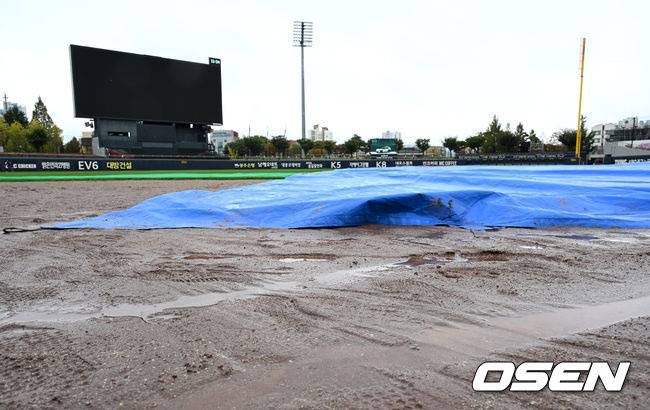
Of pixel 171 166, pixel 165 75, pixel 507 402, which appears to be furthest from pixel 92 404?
pixel 165 75

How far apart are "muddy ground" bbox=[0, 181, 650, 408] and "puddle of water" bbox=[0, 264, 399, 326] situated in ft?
0.07

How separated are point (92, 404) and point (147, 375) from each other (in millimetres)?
316

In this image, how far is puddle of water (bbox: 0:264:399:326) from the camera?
331 centimetres

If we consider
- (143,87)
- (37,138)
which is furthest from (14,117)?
(143,87)

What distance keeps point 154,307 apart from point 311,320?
1.35 metres

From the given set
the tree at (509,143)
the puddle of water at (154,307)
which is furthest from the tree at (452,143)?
the puddle of water at (154,307)

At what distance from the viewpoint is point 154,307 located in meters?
3.52

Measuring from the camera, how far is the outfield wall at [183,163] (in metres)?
25.0

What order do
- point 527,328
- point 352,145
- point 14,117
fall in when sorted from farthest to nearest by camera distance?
1. point 14,117
2. point 352,145
3. point 527,328

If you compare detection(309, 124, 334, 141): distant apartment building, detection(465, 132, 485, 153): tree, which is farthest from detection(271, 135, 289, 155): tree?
detection(309, 124, 334, 141): distant apartment building

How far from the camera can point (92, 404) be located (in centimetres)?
212

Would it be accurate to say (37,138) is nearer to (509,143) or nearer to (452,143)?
(452,143)

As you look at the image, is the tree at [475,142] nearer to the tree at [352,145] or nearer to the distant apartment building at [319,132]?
the tree at [352,145]

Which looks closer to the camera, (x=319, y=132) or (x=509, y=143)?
(x=509, y=143)
